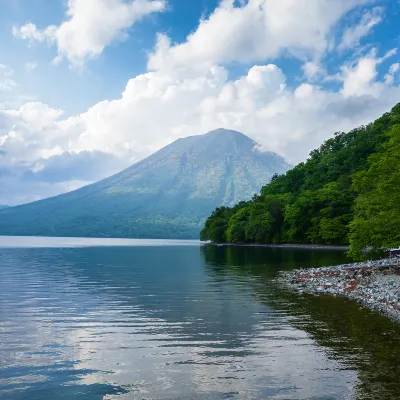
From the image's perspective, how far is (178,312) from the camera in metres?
21.4

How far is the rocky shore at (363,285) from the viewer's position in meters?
22.1

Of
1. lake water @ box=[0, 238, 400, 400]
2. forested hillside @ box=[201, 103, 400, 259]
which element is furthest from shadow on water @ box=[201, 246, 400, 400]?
forested hillside @ box=[201, 103, 400, 259]

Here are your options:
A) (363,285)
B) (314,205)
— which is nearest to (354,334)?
(363,285)

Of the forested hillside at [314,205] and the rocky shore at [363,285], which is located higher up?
the forested hillside at [314,205]

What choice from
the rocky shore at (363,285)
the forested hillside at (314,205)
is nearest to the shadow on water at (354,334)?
the rocky shore at (363,285)

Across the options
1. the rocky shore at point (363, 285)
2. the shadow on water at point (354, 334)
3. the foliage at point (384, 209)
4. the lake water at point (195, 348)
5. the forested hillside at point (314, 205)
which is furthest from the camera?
the forested hillside at point (314, 205)

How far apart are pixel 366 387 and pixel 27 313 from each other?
16.3m

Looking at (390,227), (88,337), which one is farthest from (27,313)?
(390,227)

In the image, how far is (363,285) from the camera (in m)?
28.5

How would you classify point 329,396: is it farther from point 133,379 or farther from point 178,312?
point 178,312

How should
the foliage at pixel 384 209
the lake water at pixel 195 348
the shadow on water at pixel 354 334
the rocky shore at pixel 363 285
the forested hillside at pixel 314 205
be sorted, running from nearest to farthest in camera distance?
the lake water at pixel 195 348, the shadow on water at pixel 354 334, the rocky shore at pixel 363 285, the foliage at pixel 384 209, the forested hillside at pixel 314 205

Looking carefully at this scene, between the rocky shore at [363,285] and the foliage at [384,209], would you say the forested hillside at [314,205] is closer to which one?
the foliage at [384,209]

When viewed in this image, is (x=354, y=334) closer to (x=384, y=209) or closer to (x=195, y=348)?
(x=195, y=348)

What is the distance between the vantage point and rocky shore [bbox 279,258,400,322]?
22.1 metres
